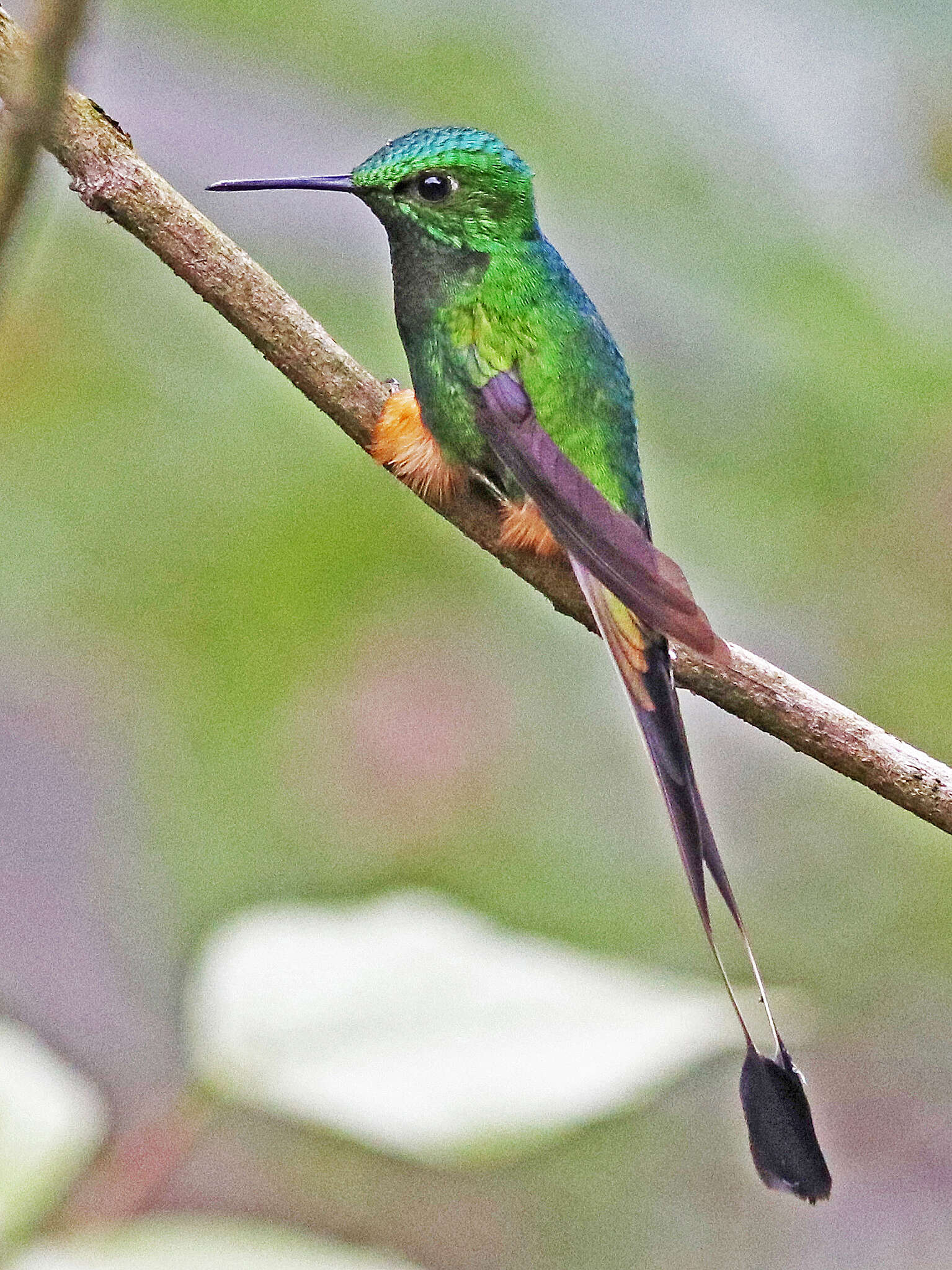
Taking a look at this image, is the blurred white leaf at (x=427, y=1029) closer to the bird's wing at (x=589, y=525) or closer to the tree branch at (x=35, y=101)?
the bird's wing at (x=589, y=525)

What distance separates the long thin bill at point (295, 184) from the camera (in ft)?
4.42

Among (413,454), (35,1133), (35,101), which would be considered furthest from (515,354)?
(35,101)

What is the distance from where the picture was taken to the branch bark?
1.02 meters

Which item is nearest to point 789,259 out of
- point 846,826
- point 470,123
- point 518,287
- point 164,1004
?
point 470,123

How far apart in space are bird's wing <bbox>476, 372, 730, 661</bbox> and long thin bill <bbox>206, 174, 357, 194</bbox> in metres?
0.25

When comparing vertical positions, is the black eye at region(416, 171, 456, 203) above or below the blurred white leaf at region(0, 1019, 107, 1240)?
above

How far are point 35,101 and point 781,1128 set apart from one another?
0.99 m

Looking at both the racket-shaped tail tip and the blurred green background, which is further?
the blurred green background

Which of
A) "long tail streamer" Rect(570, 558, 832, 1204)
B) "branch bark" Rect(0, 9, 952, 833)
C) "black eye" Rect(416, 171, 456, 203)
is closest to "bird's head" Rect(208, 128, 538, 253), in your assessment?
"black eye" Rect(416, 171, 456, 203)

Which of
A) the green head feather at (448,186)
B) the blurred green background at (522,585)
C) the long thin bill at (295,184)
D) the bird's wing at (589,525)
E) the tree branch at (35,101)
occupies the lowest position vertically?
the blurred green background at (522,585)

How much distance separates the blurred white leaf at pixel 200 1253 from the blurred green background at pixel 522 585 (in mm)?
1531

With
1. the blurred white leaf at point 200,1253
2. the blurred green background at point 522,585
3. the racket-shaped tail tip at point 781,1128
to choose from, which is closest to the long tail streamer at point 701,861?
the racket-shaped tail tip at point 781,1128

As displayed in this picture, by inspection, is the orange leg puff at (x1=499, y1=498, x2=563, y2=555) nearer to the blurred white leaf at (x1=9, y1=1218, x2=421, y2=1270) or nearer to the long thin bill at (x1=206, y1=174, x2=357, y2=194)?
the long thin bill at (x1=206, y1=174, x2=357, y2=194)

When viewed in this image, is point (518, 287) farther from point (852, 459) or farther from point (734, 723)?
point (734, 723)
